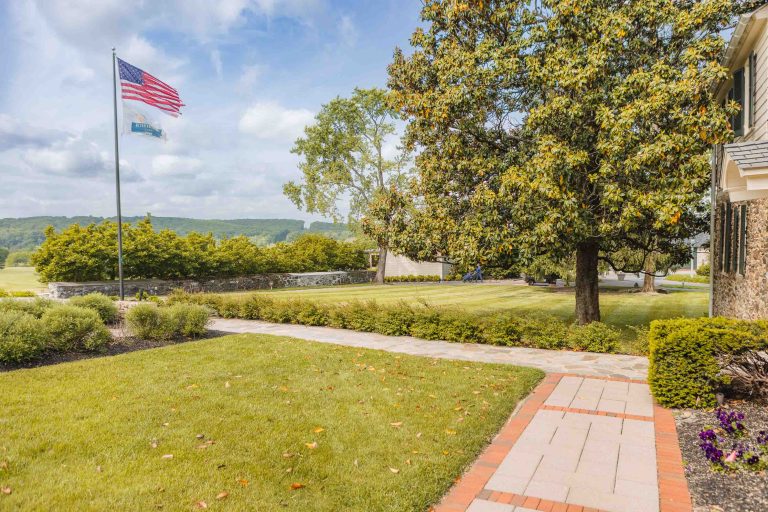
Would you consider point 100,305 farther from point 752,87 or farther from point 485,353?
point 752,87

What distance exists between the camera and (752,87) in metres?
8.47

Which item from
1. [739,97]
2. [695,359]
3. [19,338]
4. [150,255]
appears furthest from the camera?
[150,255]

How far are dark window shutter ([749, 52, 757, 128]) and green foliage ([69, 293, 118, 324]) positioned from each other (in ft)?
46.9

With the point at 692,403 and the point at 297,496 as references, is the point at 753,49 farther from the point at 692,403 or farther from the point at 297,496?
the point at 297,496

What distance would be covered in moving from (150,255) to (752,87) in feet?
81.2

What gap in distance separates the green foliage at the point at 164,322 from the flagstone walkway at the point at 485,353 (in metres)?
1.41

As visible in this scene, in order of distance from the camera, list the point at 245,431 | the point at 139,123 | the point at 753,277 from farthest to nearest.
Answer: the point at 139,123, the point at 753,277, the point at 245,431

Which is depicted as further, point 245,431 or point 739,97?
point 739,97

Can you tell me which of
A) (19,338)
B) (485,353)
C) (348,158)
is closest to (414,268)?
(348,158)

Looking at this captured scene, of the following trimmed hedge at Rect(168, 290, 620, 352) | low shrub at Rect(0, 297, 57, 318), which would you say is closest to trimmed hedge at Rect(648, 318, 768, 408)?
trimmed hedge at Rect(168, 290, 620, 352)

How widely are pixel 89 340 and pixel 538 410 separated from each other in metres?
7.92

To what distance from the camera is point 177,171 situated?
34344 millimetres

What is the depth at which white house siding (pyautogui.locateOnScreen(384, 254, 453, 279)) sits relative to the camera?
4162cm

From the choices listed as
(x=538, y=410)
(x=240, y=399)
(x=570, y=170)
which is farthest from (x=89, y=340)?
(x=570, y=170)
